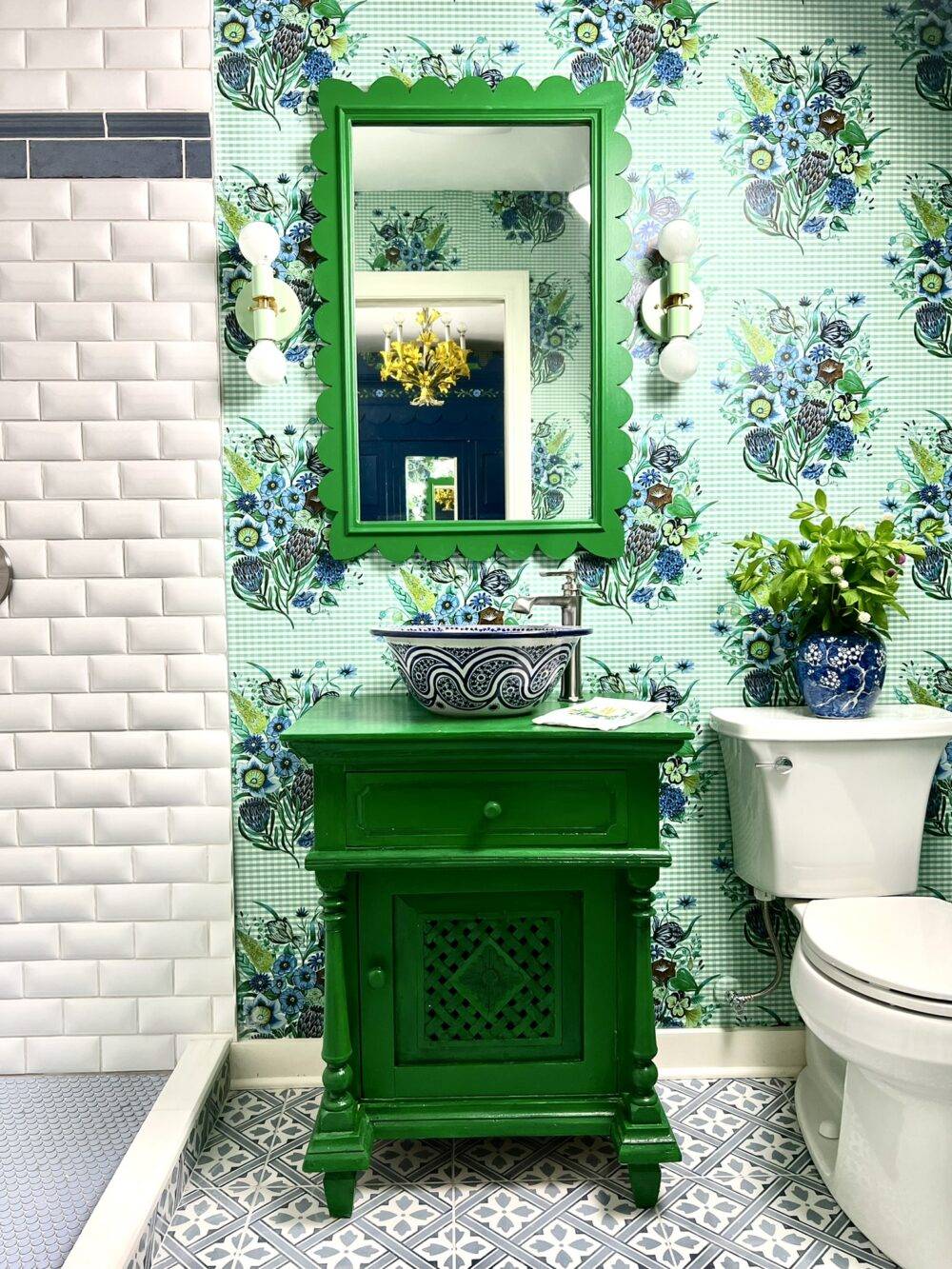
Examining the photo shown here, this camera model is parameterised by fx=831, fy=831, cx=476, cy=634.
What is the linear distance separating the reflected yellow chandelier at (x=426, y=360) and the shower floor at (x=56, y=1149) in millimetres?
1602

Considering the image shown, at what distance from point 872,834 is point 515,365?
1.24 meters

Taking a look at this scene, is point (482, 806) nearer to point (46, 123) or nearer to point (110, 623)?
point (110, 623)

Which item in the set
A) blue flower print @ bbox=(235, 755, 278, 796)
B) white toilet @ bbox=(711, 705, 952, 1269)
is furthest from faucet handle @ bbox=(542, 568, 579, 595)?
blue flower print @ bbox=(235, 755, 278, 796)

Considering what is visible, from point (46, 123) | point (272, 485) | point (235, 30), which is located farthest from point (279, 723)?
point (235, 30)

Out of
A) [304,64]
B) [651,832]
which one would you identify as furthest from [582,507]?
[304,64]

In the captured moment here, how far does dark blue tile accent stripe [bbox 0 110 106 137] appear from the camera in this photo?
177 centimetres

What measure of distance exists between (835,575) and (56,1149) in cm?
189

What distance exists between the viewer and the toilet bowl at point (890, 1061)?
128 cm

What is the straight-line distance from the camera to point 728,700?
6.23ft

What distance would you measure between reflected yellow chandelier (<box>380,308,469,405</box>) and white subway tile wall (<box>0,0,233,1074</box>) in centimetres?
39

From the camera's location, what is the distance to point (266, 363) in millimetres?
1712

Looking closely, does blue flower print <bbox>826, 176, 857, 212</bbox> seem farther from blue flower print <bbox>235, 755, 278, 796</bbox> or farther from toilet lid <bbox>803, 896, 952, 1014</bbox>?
blue flower print <bbox>235, 755, 278, 796</bbox>

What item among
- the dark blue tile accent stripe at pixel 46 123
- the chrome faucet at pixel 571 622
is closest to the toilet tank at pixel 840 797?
the chrome faucet at pixel 571 622

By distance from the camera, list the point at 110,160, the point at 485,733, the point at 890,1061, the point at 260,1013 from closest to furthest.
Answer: the point at 890,1061
the point at 485,733
the point at 110,160
the point at 260,1013
